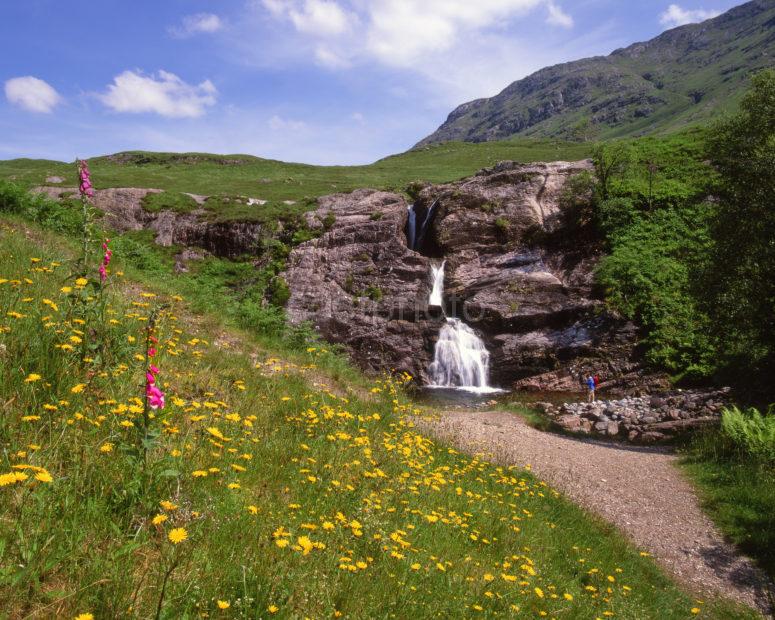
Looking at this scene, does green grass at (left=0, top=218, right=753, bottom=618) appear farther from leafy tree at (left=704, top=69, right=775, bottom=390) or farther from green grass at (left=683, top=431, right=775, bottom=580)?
leafy tree at (left=704, top=69, right=775, bottom=390)

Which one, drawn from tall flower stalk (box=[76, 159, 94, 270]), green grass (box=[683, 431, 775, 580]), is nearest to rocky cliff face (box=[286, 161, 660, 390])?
green grass (box=[683, 431, 775, 580])

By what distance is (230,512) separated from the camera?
324 cm

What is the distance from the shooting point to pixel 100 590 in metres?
2.21

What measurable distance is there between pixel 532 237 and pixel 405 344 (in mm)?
10461

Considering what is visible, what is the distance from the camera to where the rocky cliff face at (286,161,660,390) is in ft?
77.5

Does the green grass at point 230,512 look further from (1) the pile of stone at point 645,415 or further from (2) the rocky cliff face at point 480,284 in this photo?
(2) the rocky cliff face at point 480,284

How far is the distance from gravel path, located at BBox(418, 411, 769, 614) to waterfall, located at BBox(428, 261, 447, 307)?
11.1 metres

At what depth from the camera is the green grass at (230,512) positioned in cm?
241

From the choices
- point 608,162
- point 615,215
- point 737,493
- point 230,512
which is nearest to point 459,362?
point 615,215

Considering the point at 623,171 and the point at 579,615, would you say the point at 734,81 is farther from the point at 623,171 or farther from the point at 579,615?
the point at 579,615

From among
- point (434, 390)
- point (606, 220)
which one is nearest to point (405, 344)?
point (434, 390)

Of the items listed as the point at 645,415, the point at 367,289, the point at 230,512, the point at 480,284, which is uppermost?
the point at 230,512

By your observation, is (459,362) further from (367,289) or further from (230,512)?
(230,512)

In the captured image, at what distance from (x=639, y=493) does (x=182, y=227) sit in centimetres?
3050
